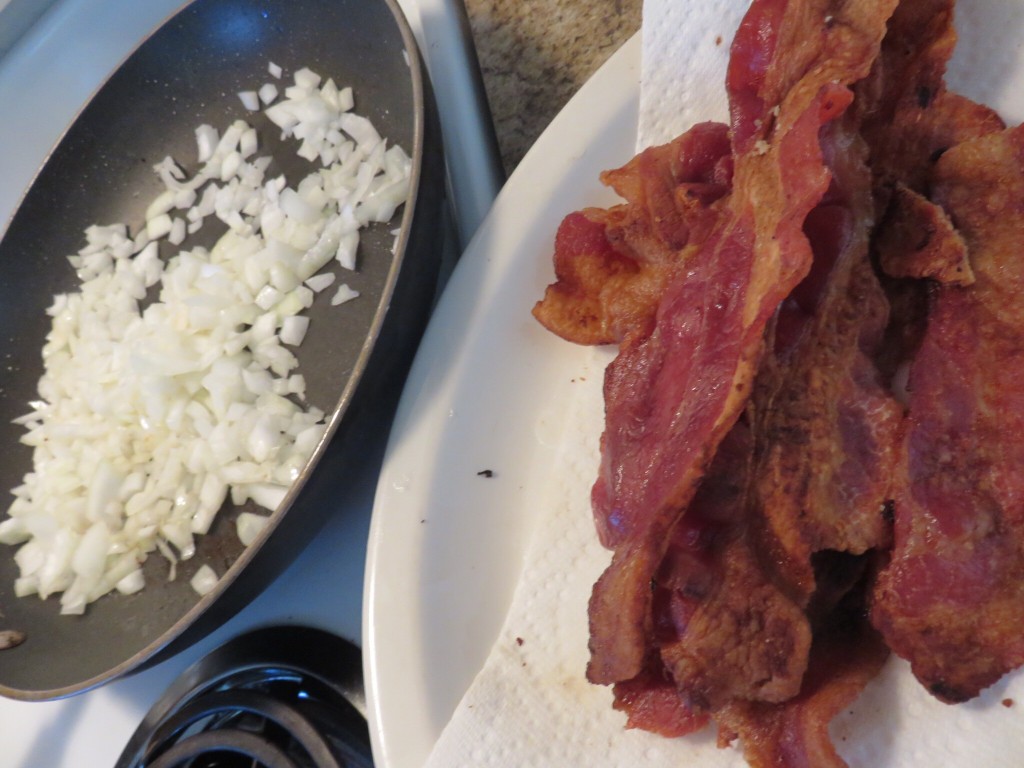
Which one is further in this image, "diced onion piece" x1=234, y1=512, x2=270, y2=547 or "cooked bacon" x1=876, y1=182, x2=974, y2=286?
"diced onion piece" x1=234, y1=512, x2=270, y2=547

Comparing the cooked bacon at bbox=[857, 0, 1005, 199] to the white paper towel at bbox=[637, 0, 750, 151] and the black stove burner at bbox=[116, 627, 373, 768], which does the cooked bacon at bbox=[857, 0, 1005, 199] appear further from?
the black stove burner at bbox=[116, 627, 373, 768]

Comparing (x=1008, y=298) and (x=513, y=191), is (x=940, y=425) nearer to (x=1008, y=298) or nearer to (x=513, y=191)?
(x=1008, y=298)

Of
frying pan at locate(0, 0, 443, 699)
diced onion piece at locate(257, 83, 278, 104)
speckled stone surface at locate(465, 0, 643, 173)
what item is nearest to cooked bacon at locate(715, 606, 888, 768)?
frying pan at locate(0, 0, 443, 699)

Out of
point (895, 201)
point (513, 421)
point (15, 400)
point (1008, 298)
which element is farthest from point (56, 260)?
point (1008, 298)

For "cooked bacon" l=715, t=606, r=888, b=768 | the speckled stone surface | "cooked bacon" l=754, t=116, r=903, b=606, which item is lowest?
"cooked bacon" l=715, t=606, r=888, b=768

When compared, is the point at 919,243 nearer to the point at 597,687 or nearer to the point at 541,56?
the point at 597,687
